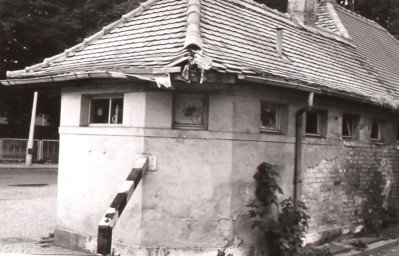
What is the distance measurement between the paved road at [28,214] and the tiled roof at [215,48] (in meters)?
3.18

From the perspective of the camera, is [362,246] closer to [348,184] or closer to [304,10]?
[348,184]

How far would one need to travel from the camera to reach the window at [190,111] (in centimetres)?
775

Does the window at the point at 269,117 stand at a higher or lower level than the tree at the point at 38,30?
lower

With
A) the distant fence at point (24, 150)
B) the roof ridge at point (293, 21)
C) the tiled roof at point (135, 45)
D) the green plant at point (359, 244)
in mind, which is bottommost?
the green plant at point (359, 244)

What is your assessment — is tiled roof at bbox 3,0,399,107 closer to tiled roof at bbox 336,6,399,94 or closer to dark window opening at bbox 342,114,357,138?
dark window opening at bbox 342,114,357,138

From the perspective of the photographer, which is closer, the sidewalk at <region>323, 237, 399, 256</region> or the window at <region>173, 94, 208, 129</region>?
the window at <region>173, 94, 208, 129</region>

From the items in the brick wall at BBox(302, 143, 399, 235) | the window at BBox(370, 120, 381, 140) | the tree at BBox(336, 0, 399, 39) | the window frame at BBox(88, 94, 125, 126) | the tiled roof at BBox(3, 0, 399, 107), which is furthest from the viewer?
the tree at BBox(336, 0, 399, 39)

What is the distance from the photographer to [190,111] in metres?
7.79

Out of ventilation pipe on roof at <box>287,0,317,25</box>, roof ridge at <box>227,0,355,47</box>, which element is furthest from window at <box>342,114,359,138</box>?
ventilation pipe on roof at <box>287,0,317,25</box>

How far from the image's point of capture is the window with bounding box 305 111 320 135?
389 inches

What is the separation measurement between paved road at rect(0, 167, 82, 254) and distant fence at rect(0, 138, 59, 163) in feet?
12.6

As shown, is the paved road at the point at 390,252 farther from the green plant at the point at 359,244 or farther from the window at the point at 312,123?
the window at the point at 312,123

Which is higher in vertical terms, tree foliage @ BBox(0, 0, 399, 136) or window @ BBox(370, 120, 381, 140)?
tree foliage @ BBox(0, 0, 399, 136)

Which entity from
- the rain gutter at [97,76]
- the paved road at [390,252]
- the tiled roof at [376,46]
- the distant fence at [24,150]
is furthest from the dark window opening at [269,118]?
the distant fence at [24,150]
